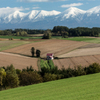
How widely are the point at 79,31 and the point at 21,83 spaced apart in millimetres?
127985

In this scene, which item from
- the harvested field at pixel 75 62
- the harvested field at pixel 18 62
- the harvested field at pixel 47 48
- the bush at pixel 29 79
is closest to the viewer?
the bush at pixel 29 79

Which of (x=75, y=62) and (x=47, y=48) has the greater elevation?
(x=47, y=48)

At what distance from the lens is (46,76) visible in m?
30.9

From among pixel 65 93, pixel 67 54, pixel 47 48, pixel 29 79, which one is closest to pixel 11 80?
pixel 29 79

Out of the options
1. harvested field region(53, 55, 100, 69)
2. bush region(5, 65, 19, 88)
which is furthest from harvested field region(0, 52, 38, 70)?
bush region(5, 65, 19, 88)

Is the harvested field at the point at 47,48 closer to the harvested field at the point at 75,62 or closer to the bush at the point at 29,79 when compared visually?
the harvested field at the point at 75,62

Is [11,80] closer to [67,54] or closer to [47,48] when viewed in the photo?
[67,54]

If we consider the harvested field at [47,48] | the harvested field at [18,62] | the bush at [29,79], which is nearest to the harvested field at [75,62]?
the harvested field at [18,62]

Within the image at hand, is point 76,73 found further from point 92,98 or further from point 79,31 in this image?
point 79,31

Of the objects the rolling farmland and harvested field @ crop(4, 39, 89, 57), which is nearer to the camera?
the rolling farmland

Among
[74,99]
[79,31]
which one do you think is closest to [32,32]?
[79,31]

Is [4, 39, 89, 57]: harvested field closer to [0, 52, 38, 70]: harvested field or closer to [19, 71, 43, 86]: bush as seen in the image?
[0, 52, 38, 70]: harvested field

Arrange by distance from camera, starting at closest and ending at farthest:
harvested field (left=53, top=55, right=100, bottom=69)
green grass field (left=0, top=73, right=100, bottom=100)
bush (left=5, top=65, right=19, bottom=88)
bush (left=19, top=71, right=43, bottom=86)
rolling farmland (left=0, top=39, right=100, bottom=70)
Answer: green grass field (left=0, top=73, right=100, bottom=100)
bush (left=5, top=65, right=19, bottom=88)
bush (left=19, top=71, right=43, bottom=86)
harvested field (left=53, top=55, right=100, bottom=69)
rolling farmland (left=0, top=39, right=100, bottom=70)

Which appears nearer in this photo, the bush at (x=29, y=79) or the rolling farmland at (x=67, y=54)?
the bush at (x=29, y=79)
